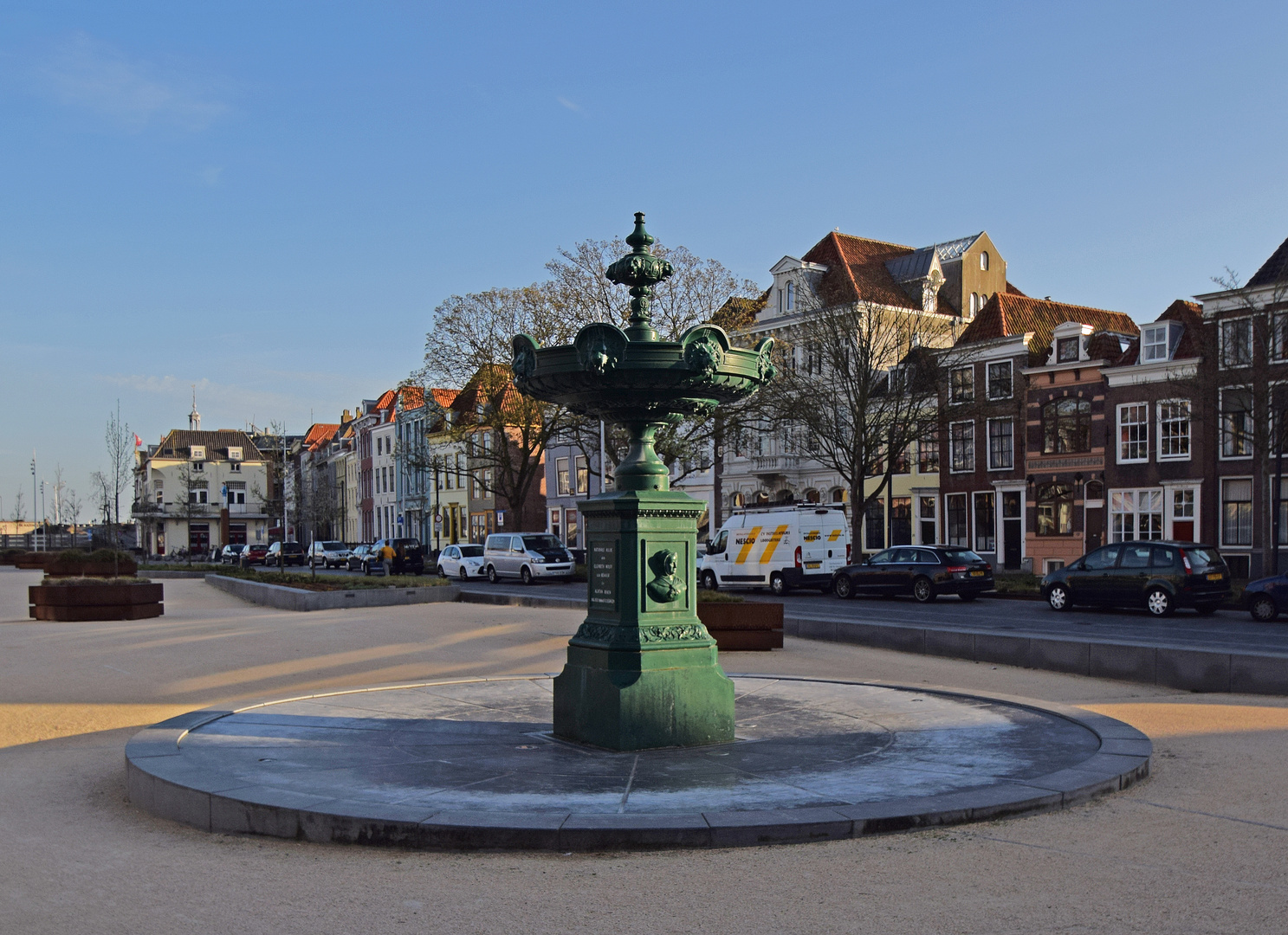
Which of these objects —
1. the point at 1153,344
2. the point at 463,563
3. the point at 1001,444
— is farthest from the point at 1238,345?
the point at 463,563

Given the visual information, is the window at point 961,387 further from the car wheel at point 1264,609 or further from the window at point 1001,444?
the car wheel at point 1264,609

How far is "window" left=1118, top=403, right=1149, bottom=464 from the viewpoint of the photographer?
4169cm

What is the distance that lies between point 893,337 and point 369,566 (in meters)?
25.3

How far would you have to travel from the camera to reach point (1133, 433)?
1665 inches

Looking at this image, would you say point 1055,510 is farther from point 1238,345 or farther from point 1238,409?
point 1238,345

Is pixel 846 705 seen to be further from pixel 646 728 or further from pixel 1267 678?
pixel 1267 678

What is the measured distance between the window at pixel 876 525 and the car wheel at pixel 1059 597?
998 inches

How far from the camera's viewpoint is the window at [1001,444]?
46500mm

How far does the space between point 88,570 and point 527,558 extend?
47.9ft

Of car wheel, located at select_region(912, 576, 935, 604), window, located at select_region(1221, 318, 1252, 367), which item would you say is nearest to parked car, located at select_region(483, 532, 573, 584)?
car wheel, located at select_region(912, 576, 935, 604)

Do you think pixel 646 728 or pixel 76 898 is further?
pixel 646 728

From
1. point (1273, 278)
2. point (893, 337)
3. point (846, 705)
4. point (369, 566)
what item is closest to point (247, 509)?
point (369, 566)

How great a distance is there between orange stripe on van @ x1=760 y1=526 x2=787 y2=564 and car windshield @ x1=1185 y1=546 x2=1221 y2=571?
1092cm

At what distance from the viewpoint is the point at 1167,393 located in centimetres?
3778
